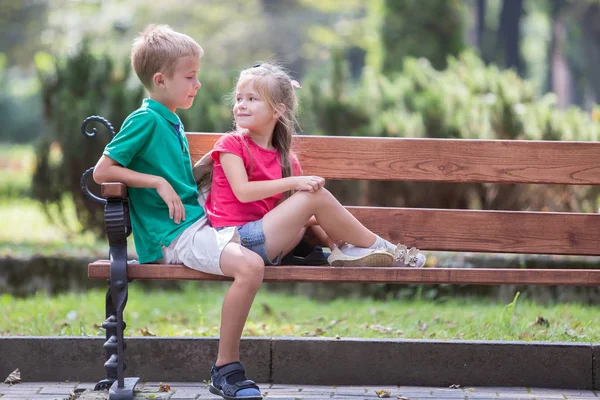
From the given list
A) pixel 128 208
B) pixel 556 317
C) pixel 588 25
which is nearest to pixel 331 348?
pixel 128 208

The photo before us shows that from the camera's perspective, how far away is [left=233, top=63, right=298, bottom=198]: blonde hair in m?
3.68

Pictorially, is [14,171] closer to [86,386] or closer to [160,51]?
[86,386]

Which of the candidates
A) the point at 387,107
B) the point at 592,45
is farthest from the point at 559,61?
the point at 387,107

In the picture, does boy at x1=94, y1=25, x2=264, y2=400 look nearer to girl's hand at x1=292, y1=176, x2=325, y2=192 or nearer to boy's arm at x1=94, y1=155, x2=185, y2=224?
boy's arm at x1=94, y1=155, x2=185, y2=224

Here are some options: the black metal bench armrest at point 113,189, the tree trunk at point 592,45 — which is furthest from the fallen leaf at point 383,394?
the tree trunk at point 592,45

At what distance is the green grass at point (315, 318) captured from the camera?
176 inches

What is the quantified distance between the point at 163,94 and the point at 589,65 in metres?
30.3

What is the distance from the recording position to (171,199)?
3.58m

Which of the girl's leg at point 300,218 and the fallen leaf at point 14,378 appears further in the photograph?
the fallen leaf at point 14,378

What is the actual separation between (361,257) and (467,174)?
814 millimetres

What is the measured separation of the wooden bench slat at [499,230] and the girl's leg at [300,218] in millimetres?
497

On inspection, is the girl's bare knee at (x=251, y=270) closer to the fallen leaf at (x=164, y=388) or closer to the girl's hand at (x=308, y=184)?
the girl's hand at (x=308, y=184)

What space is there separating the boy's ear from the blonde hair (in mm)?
307

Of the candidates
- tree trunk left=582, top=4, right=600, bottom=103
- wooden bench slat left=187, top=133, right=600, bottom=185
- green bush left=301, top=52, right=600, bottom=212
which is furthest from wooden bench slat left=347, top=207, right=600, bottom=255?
tree trunk left=582, top=4, right=600, bottom=103
